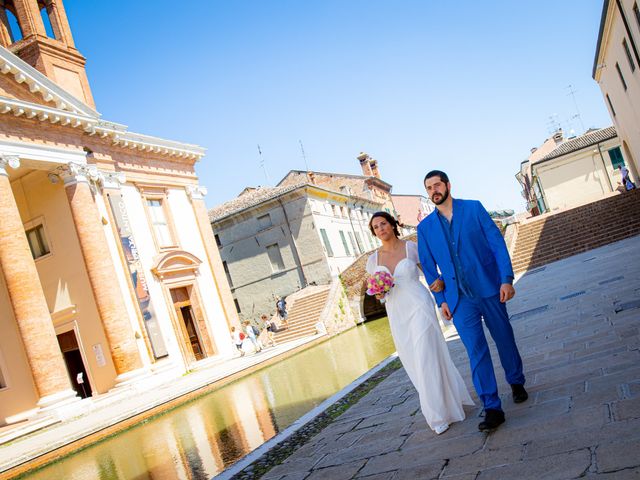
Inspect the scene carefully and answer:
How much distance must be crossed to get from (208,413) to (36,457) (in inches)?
128

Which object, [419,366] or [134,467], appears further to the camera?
[134,467]

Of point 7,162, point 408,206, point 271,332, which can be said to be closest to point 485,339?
point 7,162

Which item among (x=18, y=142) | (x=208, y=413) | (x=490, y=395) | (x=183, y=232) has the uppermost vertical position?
(x=18, y=142)

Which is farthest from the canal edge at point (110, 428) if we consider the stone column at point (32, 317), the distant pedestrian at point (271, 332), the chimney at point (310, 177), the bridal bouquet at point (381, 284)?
the chimney at point (310, 177)

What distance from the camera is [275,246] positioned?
37094mm

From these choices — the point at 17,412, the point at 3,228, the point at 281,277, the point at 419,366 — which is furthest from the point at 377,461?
the point at 281,277

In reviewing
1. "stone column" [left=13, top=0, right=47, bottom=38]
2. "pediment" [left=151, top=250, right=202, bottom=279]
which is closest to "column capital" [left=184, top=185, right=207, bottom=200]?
"pediment" [left=151, top=250, right=202, bottom=279]

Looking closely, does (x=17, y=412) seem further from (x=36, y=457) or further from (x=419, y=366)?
(x=419, y=366)

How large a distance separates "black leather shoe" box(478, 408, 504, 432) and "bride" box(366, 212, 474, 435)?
43 cm

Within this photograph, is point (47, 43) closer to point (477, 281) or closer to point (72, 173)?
point (72, 173)

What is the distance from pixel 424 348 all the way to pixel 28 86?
18411 millimetres

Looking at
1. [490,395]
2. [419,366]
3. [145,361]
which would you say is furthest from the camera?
[145,361]

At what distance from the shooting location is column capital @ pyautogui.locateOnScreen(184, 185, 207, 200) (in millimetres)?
25719

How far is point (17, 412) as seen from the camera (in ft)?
59.0
